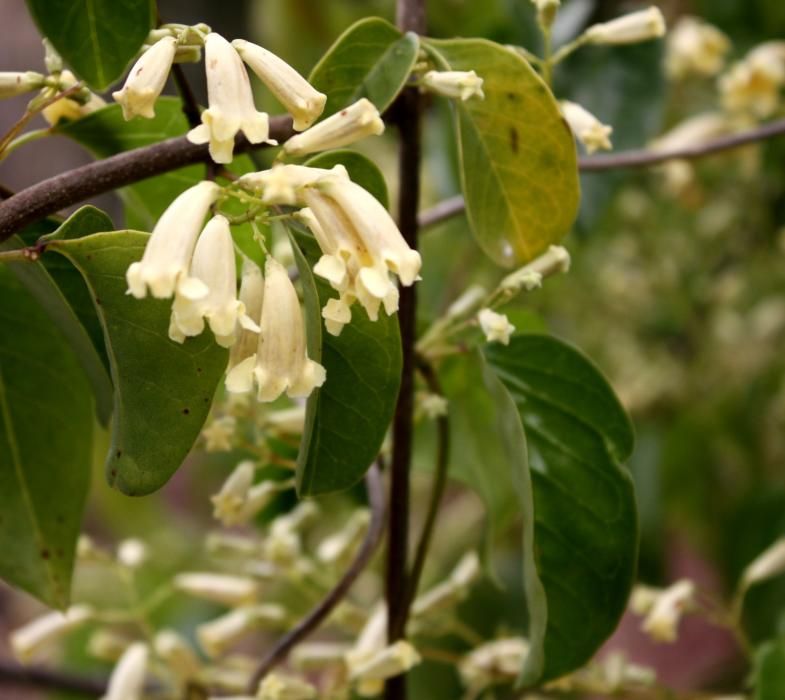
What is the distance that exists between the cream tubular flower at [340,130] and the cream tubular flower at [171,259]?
0.14ft

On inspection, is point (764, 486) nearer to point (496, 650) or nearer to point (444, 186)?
point (444, 186)

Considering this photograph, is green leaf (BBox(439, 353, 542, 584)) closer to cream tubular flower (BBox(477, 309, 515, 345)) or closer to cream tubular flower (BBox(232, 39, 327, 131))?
cream tubular flower (BBox(477, 309, 515, 345))

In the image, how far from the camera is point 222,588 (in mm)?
637

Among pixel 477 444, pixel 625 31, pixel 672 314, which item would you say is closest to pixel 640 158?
pixel 625 31

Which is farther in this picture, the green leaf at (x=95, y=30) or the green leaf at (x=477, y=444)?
the green leaf at (x=477, y=444)

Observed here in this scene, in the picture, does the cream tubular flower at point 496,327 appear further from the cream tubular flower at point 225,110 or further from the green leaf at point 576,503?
the cream tubular flower at point 225,110

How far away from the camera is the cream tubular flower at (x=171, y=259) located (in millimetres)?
310

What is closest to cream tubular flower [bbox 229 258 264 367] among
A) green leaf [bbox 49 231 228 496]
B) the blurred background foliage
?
green leaf [bbox 49 231 228 496]

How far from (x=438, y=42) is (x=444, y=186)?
1.81 ft

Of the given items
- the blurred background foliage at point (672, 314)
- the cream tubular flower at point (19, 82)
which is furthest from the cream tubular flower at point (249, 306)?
the blurred background foliage at point (672, 314)

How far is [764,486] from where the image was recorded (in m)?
1.04

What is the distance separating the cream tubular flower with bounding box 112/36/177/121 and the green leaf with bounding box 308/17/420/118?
0.08 meters

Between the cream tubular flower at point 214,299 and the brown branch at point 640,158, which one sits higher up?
the cream tubular flower at point 214,299

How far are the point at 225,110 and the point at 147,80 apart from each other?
28 mm
